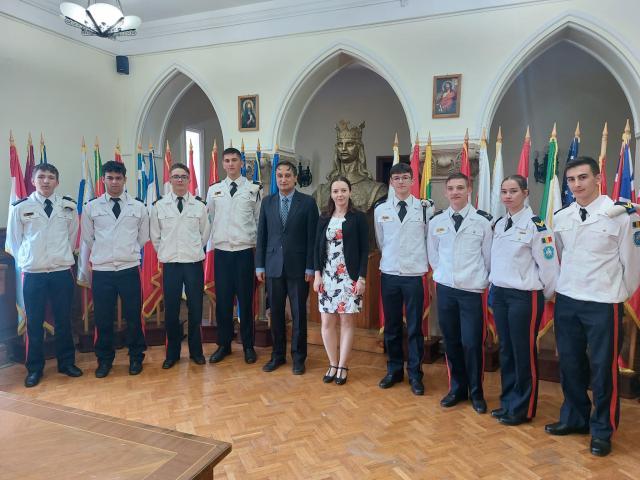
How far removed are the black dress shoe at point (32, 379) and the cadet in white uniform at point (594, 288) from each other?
335 centimetres

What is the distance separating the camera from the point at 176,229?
3.39 m

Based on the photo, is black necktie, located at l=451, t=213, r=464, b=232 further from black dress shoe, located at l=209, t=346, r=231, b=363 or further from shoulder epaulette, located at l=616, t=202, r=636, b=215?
black dress shoe, located at l=209, t=346, r=231, b=363

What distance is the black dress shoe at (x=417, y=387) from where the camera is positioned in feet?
9.90

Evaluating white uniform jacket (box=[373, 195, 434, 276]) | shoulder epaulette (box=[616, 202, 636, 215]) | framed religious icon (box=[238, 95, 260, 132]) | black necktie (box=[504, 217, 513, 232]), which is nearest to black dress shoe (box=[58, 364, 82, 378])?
white uniform jacket (box=[373, 195, 434, 276])

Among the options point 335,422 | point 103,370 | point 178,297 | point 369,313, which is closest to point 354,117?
point 369,313

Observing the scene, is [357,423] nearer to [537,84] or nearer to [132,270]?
[132,270]

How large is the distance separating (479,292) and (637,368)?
5.03 ft

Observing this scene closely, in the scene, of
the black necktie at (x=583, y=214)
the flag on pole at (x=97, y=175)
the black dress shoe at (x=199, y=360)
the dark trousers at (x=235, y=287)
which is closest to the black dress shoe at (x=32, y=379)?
the black dress shoe at (x=199, y=360)

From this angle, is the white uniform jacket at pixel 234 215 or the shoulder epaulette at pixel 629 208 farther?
the white uniform jacket at pixel 234 215

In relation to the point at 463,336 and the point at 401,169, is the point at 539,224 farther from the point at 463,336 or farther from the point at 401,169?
the point at 401,169

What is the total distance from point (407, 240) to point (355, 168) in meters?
1.61

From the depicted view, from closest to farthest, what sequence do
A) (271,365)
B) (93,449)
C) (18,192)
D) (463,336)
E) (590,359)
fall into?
(93,449) → (590,359) → (463,336) → (271,365) → (18,192)

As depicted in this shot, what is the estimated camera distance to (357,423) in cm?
262

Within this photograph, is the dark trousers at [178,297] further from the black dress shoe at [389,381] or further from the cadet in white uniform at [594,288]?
the cadet in white uniform at [594,288]
